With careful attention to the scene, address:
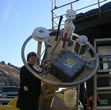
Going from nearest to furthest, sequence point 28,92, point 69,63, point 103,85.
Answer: point 69,63, point 28,92, point 103,85

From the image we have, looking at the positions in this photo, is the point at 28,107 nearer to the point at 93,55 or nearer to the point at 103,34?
the point at 93,55

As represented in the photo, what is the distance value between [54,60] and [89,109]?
205cm

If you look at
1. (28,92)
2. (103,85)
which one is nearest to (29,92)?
(28,92)

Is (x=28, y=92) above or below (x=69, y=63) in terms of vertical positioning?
below

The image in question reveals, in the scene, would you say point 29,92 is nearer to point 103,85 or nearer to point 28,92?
point 28,92

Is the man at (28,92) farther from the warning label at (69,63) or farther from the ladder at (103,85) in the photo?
the ladder at (103,85)

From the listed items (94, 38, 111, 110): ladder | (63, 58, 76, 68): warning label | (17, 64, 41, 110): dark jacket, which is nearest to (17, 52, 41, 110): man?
(17, 64, 41, 110): dark jacket

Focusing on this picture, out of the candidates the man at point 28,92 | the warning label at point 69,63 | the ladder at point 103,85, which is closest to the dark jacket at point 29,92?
the man at point 28,92

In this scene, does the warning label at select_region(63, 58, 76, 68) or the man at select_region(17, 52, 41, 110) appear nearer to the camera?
the warning label at select_region(63, 58, 76, 68)

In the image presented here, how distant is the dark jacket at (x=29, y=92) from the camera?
2.75 m

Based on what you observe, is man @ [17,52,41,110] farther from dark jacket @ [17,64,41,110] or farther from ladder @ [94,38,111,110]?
ladder @ [94,38,111,110]

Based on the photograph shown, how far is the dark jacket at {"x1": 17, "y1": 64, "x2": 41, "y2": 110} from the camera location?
2.75 meters

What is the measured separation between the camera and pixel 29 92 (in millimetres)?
2766

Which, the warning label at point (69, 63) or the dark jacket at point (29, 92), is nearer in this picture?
the warning label at point (69, 63)
